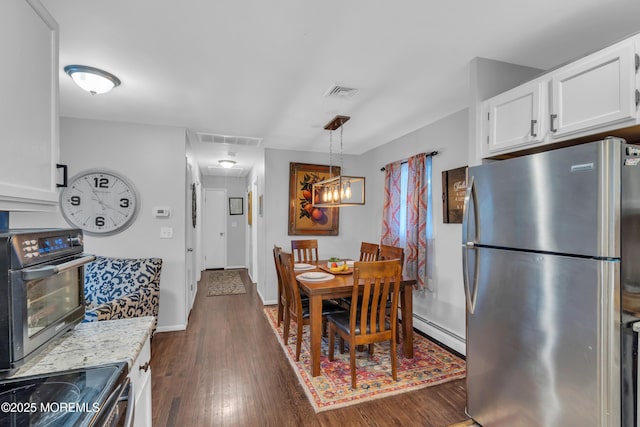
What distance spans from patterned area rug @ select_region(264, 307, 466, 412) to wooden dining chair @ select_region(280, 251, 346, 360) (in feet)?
0.87

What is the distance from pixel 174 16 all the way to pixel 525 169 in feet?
6.99

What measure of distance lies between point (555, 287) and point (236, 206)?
23.6ft

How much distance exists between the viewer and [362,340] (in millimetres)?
2453

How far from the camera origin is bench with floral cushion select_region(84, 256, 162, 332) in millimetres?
2918

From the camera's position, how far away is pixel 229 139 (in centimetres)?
420

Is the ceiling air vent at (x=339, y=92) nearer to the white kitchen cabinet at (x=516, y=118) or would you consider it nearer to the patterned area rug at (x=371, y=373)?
the white kitchen cabinet at (x=516, y=118)

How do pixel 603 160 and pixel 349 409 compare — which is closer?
pixel 603 160

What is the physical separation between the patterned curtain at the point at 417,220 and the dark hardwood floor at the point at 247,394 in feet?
4.27

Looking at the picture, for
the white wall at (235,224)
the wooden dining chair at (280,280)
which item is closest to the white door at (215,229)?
the white wall at (235,224)

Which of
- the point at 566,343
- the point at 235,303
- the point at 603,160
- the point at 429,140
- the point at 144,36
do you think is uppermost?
the point at 144,36

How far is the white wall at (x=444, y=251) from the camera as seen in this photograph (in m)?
3.09

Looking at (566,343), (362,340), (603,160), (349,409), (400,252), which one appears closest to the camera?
(603,160)

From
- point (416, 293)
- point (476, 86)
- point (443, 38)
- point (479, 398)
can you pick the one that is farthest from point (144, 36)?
point (416, 293)

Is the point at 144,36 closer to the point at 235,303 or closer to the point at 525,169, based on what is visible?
the point at 525,169
